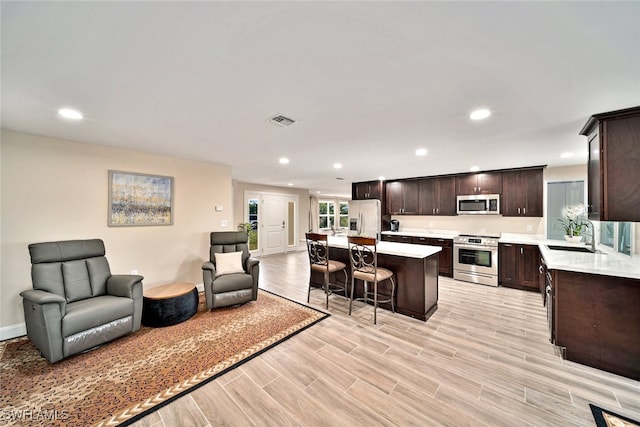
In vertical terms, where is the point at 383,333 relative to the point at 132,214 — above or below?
below

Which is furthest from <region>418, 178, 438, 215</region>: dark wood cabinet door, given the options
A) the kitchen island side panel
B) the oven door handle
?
the kitchen island side panel

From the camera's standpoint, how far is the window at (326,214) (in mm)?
11031

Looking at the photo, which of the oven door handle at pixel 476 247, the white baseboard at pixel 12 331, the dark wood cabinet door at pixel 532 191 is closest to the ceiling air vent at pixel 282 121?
the white baseboard at pixel 12 331

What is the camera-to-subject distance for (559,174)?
4617 millimetres

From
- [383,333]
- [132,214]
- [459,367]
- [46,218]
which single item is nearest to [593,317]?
[459,367]

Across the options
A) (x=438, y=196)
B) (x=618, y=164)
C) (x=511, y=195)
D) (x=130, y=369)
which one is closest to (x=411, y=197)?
(x=438, y=196)

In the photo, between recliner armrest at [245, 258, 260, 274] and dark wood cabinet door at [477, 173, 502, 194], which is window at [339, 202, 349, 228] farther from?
recliner armrest at [245, 258, 260, 274]

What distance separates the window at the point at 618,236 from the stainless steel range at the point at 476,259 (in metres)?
1.39

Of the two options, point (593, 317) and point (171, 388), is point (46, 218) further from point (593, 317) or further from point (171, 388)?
point (593, 317)

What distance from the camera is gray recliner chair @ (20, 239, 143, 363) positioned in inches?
86.9

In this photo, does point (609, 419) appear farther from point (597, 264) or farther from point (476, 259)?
point (476, 259)

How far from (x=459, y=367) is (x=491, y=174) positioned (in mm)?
4381

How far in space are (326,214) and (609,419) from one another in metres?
9.95

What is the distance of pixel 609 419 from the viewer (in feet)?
5.45
